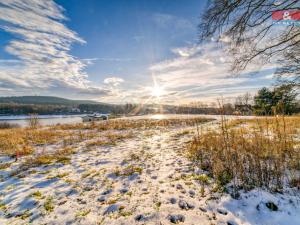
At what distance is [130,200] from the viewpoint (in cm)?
243

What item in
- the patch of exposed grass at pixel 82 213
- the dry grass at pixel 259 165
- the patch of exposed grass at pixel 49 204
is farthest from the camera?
the dry grass at pixel 259 165

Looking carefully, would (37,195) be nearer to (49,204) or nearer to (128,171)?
(49,204)

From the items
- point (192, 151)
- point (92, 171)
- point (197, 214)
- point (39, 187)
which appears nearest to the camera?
point (197, 214)

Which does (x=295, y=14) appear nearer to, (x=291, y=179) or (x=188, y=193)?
(x=291, y=179)

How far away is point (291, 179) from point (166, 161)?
2351 millimetres

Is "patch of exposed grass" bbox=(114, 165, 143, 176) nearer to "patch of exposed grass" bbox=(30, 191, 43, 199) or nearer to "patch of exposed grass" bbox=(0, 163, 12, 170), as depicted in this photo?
"patch of exposed grass" bbox=(30, 191, 43, 199)

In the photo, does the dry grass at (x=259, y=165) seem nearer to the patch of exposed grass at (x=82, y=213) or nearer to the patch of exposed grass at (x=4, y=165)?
the patch of exposed grass at (x=82, y=213)

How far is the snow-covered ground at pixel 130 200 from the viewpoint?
2.02 meters

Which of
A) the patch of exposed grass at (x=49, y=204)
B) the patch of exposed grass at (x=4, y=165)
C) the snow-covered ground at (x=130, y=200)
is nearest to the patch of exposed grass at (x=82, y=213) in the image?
the snow-covered ground at (x=130, y=200)

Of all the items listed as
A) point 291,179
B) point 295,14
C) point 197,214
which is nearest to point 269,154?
point 291,179

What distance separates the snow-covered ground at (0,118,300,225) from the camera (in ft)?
6.63

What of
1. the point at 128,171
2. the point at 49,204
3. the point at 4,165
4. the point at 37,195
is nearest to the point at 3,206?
the point at 37,195

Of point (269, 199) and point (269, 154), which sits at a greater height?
point (269, 154)

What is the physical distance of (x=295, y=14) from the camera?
3.00 m
